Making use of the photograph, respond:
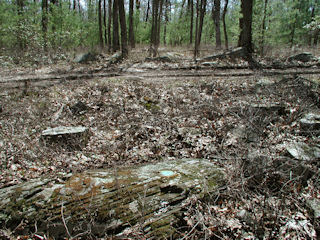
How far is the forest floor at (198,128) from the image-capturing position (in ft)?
10.8

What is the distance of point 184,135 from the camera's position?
6098 mm

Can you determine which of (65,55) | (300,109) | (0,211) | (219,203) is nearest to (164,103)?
(300,109)

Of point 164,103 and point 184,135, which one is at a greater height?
point 164,103

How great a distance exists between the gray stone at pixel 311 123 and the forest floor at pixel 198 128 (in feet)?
0.55

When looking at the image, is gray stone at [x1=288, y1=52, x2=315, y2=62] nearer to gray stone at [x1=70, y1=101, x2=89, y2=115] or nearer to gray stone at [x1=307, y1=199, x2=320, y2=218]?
gray stone at [x1=307, y1=199, x2=320, y2=218]

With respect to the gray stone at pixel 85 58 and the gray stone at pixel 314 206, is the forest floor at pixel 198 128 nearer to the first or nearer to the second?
the gray stone at pixel 314 206

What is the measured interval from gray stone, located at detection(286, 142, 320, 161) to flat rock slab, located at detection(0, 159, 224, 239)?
4.86 feet

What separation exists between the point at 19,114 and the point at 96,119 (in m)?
2.99

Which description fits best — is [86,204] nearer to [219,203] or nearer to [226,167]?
[219,203]

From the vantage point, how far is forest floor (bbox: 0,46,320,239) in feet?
10.8

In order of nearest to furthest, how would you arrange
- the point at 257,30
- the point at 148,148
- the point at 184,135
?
1. the point at 148,148
2. the point at 184,135
3. the point at 257,30

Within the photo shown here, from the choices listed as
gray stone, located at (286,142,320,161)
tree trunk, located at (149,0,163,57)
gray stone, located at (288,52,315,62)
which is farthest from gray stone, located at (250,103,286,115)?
tree trunk, located at (149,0,163,57)

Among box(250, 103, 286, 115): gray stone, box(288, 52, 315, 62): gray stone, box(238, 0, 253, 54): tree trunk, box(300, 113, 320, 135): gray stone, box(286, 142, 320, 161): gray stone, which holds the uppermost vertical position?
box(238, 0, 253, 54): tree trunk

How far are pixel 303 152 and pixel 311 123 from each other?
5.24 feet
